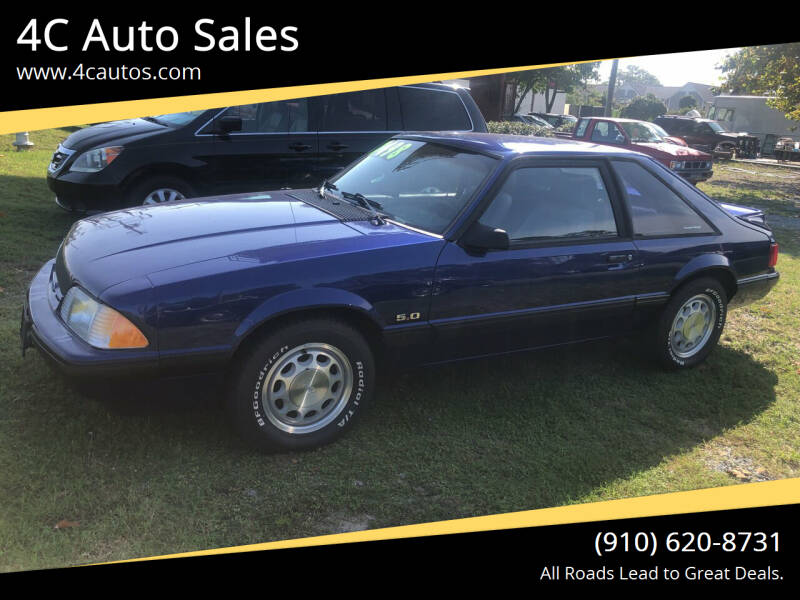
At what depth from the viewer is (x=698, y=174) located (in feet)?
53.4

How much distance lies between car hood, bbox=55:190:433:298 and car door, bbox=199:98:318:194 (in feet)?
10.2

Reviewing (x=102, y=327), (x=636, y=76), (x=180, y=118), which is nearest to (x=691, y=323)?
(x=102, y=327)

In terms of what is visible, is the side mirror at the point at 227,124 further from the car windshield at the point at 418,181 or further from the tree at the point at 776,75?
the tree at the point at 776,75

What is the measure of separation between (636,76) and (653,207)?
162184 millimetres

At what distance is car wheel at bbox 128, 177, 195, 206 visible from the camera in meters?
6.93

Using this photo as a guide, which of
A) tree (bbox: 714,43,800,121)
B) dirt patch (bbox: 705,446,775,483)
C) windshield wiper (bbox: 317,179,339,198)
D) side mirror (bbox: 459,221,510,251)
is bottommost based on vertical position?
dirt patch (bbox: 705,446,775,483)

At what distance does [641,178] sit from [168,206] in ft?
10.0

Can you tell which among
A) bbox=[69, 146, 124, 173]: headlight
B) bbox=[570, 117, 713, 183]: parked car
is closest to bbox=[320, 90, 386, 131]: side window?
bbox=[69, 146, 124, 173]: headlight

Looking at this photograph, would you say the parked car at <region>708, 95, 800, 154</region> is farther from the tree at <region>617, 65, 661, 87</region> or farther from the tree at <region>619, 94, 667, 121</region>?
the tree at <region>617, 65, 661, 87</region>

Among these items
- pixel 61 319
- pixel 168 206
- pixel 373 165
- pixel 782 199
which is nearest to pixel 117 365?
pixel 61 319

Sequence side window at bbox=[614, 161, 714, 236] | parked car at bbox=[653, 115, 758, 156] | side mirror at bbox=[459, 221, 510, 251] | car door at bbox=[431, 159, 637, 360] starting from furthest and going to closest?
parked car at bbox=[653, 115, 758, 156], side window at bbox=[614, 161, 714, 236], car door at bbox=[431, 159, 637, 360], side mirror at bbox=[459, 221, 510, 251]

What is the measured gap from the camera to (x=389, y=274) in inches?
139

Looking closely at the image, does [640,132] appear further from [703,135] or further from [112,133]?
[112,133]

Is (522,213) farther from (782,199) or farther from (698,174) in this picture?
(782,199)
